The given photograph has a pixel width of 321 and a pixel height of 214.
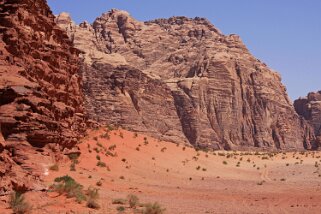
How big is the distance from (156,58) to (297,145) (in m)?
40.7

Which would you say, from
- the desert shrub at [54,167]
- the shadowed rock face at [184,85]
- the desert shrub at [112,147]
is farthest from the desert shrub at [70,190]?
the shadowed rock face at [184,85]

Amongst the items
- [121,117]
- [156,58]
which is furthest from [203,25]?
[121,117]

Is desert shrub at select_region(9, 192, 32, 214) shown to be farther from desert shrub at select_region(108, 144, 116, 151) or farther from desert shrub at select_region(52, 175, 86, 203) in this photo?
desert shrub at select_region(108, 144, 116, 151)

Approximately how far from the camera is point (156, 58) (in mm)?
106875

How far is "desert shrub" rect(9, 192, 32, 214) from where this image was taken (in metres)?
10.3

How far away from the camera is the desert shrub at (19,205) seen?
10.3m

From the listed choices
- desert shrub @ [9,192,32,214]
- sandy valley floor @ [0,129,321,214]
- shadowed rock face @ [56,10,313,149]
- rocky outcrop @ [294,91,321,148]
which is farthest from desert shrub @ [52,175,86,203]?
rocky outcrop @ [294,91,321,148]

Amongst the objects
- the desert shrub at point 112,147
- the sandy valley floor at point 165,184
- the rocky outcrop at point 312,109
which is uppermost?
the rocky outcrop at point 312,109

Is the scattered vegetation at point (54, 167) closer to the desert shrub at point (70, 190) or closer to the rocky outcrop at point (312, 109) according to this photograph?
the desert shrub at point (70, 190)

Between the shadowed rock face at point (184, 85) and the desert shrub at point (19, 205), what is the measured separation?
58199mm

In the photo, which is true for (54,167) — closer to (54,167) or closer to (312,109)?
(54,167)

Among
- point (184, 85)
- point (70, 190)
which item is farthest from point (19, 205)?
point (184, 85)

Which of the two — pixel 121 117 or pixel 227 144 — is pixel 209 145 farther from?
pixel 121 117

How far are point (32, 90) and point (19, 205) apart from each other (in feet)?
24.4
